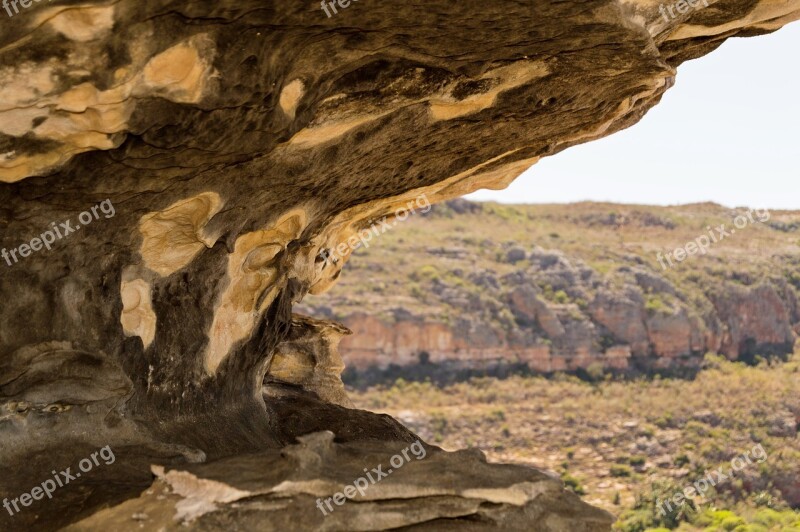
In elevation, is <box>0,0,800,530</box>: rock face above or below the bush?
above

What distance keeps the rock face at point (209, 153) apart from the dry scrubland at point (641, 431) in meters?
28.6

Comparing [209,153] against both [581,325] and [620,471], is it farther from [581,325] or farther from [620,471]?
[581,325]

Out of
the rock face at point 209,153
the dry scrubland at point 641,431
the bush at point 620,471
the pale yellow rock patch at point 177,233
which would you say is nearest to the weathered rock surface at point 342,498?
the rock face at point 209,153

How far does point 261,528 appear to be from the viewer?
550 centimetres

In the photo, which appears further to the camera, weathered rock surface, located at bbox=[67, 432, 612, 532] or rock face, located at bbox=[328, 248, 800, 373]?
rock face, located at bbox=[328, 248, 800, 373]

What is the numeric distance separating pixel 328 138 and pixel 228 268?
162 centimetres

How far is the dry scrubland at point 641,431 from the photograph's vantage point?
40.5 m

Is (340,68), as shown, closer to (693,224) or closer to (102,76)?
(102,76)

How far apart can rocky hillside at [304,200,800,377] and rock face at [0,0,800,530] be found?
52454mm

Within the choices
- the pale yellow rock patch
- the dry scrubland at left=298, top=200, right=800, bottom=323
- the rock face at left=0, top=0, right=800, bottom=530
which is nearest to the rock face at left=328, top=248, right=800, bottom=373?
the dry scrubland at left=298, top=200, right=800, bottom=323

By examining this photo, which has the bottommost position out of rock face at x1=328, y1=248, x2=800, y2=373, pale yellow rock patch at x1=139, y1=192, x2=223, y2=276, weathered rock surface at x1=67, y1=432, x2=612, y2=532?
rock face at x1=328, y1=248, x2=800, y2=373

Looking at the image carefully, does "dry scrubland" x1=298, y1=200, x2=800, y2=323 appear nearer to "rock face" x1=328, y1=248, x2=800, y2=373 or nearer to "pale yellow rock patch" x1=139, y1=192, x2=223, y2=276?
"rock face" x1=328, y1=248, x2=800, y2=373

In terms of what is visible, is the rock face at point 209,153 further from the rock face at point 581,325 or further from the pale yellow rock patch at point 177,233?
the rock face at point 581,325

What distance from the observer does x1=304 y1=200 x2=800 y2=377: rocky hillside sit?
6372 centimetres
